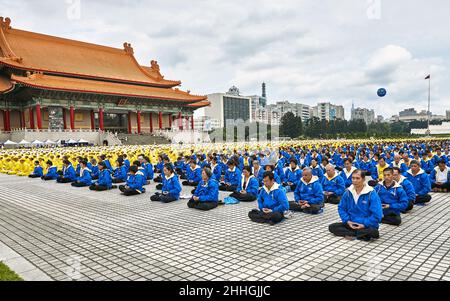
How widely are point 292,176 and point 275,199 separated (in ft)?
13.8

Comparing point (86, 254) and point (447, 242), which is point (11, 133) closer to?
point (86, 254)

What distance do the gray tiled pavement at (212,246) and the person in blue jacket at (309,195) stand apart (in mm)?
292

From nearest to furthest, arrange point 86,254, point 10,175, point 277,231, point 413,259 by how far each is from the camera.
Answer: point 413,259
point 86,254
point 277,231
point 10,175

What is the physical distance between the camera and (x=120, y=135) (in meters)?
37.6

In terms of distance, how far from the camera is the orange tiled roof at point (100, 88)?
3195 cm

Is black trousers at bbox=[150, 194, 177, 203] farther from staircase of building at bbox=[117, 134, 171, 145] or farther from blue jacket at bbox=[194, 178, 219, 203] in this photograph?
staircase of building at bbox=[117, 134, 171, 145]

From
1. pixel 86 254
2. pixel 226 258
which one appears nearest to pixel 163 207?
pixel 86 254

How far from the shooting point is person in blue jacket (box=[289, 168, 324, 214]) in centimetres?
725

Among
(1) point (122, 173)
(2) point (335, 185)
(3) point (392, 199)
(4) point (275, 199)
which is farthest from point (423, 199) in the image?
(1) point (122, 173)

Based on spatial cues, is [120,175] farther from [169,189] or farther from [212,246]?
[212,246]

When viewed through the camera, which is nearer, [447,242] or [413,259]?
[413,259]

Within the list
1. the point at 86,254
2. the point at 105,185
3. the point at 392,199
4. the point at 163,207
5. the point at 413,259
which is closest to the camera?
the point at 413,259

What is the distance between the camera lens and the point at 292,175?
10.6 metres
